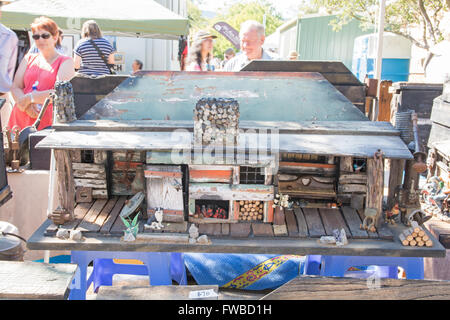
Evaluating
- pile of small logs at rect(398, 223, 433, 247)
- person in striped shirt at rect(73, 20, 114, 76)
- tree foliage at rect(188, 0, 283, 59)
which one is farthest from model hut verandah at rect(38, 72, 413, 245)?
tree foliage at rect(188, 0, 283, 59)

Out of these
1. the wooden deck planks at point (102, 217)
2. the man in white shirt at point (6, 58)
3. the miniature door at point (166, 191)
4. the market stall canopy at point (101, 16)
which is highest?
the market stall canopy at point (101, 16)

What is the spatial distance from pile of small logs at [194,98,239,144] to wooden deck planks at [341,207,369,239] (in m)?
0.98

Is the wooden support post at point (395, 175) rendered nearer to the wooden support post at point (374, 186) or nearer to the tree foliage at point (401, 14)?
the wooden support post at point (374, 186)

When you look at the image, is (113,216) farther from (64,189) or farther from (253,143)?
(253,143)

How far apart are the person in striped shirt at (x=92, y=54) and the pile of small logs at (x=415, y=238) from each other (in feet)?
12.6

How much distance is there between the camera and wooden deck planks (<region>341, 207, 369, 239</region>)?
272 cm

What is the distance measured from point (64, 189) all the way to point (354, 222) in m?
2.00

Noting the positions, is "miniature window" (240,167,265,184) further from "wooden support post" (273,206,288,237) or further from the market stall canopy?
the market stall canopy

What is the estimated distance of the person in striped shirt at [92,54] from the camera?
5.02 m

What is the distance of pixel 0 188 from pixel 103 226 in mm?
1142

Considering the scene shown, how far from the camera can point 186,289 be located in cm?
→ 221

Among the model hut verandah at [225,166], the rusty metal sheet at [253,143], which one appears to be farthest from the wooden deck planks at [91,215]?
the rusty metal sheet at [253,143]
